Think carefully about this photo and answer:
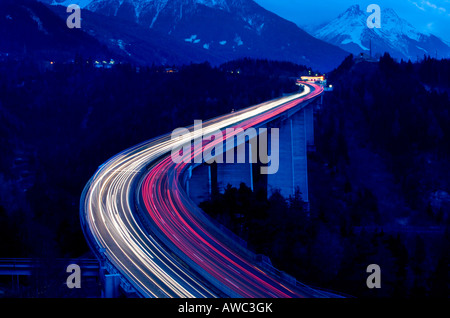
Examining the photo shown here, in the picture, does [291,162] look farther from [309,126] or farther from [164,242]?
[164,242]

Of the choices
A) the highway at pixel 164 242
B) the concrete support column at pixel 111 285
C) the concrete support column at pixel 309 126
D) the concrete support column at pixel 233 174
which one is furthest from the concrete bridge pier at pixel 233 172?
the concrete support column at pixel 309 126

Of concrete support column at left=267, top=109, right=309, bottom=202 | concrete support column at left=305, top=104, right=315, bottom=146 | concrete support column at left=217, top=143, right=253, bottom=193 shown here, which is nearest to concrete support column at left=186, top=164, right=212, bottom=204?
concrete support column at left=217, top=143, right=253, bottom=193

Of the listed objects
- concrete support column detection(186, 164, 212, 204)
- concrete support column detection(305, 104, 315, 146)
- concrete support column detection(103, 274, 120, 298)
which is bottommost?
concrete support column detection(103, 274, 120, 298)

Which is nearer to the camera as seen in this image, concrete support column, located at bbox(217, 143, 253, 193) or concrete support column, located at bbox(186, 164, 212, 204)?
concrete support column, located at bbox(186, 164, 212, 204)

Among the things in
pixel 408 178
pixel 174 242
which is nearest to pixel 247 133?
pixel 174 242

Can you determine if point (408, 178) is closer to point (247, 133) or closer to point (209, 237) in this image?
point (247, 133)

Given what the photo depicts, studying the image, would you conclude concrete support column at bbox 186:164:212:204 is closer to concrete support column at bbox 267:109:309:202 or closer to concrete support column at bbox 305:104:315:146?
concrete support column at bbox 267:109:309:202

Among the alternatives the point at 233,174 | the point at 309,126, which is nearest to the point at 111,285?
the point at 233,174
